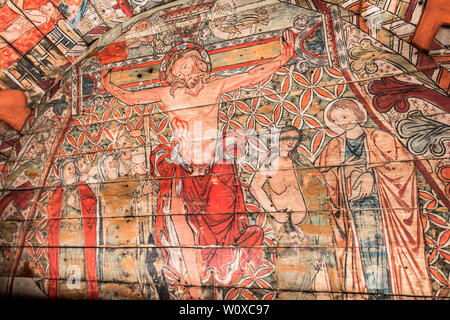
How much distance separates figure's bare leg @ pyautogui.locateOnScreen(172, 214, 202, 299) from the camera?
2076 millimetres

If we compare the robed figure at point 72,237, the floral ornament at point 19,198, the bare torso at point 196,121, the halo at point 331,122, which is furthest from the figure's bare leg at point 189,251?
the floral ornament at point 19,198

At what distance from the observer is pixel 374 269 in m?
1.79

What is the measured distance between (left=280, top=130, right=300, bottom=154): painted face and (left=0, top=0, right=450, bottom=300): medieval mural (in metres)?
0.02

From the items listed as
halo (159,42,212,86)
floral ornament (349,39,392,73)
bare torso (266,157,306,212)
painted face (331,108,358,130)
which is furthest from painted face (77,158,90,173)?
floral ornament (349,39,392,73)

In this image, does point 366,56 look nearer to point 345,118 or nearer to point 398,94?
point 398,94

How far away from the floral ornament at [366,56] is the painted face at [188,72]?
1.06 meters

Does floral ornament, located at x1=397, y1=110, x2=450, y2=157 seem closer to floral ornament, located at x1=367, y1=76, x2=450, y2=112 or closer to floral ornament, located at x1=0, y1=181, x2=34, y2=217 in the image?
floral ornament, located at x1=367, y1=76, x2=450, y2=112

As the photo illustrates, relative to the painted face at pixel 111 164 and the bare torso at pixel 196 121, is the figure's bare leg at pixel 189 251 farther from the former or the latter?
the painted face at pixel 111 164

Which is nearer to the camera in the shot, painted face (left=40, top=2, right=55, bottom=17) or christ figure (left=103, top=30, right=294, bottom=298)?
christ figure (left=103, top=30, right=294, bottom=298)

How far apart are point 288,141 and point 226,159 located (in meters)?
0.44

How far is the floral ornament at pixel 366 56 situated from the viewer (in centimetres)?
193

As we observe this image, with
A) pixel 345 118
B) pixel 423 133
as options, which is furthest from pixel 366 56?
pixel 423 133

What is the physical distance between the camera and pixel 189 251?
2.12 metres

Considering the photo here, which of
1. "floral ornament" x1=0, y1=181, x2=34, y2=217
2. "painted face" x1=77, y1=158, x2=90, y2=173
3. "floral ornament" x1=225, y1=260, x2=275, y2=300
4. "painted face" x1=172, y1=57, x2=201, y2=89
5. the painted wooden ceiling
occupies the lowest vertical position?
"floral ornament" x1=225, y1=260, x2=275, y2=300
